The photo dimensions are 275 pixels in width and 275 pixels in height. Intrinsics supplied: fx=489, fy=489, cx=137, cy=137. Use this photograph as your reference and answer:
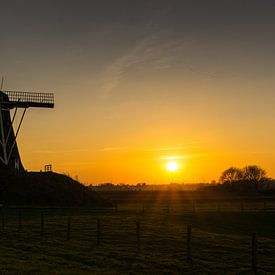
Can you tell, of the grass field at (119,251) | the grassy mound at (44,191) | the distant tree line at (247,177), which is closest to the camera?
the grass field at (119,251)

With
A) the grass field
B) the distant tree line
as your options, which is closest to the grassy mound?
the grass field

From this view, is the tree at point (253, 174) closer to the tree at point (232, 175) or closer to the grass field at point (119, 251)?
the tree at point (232, 175)

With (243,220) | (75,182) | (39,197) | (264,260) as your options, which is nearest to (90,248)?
(264,260)

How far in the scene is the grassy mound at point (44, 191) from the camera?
65300 millimetres

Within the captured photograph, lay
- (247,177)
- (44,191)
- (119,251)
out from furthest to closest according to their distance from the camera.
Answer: (247,177) → (44,191) → (119,251)

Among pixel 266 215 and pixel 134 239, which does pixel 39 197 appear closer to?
pixel 266 215

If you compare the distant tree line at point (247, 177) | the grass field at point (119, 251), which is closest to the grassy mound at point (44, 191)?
the grass field at point (119, 251)

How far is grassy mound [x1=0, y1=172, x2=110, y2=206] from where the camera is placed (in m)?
65.3

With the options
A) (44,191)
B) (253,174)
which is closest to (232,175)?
(253,174)

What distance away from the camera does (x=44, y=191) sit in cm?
6738

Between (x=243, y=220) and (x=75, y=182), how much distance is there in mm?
A: 31360

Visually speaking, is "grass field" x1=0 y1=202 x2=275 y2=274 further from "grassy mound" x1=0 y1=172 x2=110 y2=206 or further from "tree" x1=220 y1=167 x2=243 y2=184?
"tree" x1=220 y1=167 x2=243 y2=184

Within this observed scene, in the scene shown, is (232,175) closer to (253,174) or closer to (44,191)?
(253,174)

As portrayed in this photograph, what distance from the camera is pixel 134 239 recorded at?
3027 cm
